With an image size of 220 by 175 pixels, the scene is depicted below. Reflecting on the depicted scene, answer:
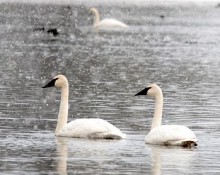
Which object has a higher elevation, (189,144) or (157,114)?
(157,114)

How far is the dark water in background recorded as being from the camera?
15258 mm

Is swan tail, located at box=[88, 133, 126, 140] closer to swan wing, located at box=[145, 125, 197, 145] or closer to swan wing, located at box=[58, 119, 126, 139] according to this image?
swan wing, located at box=[58, 119, 126, 139]

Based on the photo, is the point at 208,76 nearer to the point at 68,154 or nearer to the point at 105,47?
the point at 105,47

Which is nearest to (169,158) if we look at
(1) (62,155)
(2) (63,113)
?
(1) (62,155)

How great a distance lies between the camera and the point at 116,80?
2855 cm

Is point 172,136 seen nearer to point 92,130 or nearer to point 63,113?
point 92,130

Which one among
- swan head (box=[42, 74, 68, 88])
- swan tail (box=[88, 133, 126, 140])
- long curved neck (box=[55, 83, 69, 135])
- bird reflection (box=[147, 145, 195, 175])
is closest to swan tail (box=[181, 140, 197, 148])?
bird reflection (box=[147, 145, 195, 175])

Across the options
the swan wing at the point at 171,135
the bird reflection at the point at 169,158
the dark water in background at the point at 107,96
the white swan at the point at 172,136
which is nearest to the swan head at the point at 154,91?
the dark water in background at the point at 107,96

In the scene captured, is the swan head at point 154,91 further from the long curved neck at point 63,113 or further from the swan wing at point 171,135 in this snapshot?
the swan wing at point 171,135

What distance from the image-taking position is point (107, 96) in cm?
2409

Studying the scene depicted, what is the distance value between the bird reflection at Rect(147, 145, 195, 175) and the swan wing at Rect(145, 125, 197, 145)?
0.11m

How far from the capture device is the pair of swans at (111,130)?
1698 cm

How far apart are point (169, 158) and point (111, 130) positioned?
194 centimetres

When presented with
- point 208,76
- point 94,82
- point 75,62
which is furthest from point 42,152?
point 75,62
